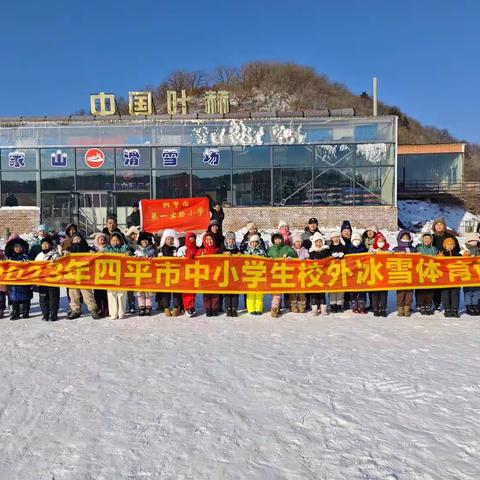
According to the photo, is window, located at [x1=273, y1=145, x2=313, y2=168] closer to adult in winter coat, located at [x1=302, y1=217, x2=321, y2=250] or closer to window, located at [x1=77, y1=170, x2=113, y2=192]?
window, located at [x1=77, y1=170, x2=113, y2=192]

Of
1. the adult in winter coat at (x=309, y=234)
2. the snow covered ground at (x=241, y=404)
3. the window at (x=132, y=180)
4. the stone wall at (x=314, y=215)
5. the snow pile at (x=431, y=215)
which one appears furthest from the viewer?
the snow pile at (x=431, y=215)

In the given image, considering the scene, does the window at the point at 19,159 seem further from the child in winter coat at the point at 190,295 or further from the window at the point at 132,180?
the child in winter coat at the point at 190,295

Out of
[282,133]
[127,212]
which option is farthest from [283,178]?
[127,212]

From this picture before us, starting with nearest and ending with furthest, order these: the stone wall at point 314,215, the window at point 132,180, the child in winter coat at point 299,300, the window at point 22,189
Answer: the child in winter coat at point 299,300, the stone wall at point 314,215, the window at point 132,180, the window at point 22,189

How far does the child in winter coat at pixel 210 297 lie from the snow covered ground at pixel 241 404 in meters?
1.11

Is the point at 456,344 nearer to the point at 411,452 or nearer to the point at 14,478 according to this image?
the point at 411,452

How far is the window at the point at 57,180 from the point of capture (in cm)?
2152

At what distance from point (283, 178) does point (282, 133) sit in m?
2.21

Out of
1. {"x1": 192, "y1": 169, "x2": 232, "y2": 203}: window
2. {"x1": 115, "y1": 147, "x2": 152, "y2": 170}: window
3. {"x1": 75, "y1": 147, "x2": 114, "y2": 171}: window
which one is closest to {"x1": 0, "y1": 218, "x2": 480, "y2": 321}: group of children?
{"x1": 192, "y1": 169, "x2": 232, "y2": 203}: window

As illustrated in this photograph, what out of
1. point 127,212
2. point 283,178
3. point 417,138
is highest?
point 417,138

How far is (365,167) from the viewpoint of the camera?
20.8 meters

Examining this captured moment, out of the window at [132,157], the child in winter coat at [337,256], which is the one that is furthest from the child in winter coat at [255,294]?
the window at [132,157]

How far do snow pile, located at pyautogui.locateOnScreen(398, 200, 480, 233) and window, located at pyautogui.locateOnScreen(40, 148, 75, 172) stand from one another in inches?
730

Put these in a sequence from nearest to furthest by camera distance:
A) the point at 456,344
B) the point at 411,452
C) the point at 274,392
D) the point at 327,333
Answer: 1. the point at 411,452
2. the point at 274,392
3. the point at 456,344
4. the point at 327,333
